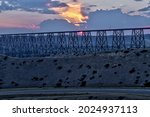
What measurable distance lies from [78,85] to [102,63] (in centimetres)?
1672

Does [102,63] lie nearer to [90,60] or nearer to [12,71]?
[90,60]

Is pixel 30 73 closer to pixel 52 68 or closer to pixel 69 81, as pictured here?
pixel 52 68

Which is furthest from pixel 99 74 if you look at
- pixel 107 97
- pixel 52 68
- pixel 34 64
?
pixel 107 97

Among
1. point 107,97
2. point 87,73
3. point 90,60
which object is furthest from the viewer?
point 90,60

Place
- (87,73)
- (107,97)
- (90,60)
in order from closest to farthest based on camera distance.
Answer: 1. (107,97)
2. (87,73)
3. (90,60)

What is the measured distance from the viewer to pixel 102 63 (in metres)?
131

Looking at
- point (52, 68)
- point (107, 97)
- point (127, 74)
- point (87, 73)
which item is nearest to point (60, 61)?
point (52, 68)

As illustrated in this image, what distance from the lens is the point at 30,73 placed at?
442ft

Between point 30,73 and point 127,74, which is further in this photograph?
point 30,73

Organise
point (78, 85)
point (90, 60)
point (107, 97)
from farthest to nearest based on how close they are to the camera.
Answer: point (90, 60)
point (78, 85)
point (107, 97)

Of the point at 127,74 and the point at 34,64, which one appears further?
the point at 34,64

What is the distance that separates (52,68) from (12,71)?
1448 cm

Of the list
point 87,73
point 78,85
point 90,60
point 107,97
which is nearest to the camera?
point 107,97

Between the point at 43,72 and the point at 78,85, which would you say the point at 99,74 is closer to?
the point at 78,85
